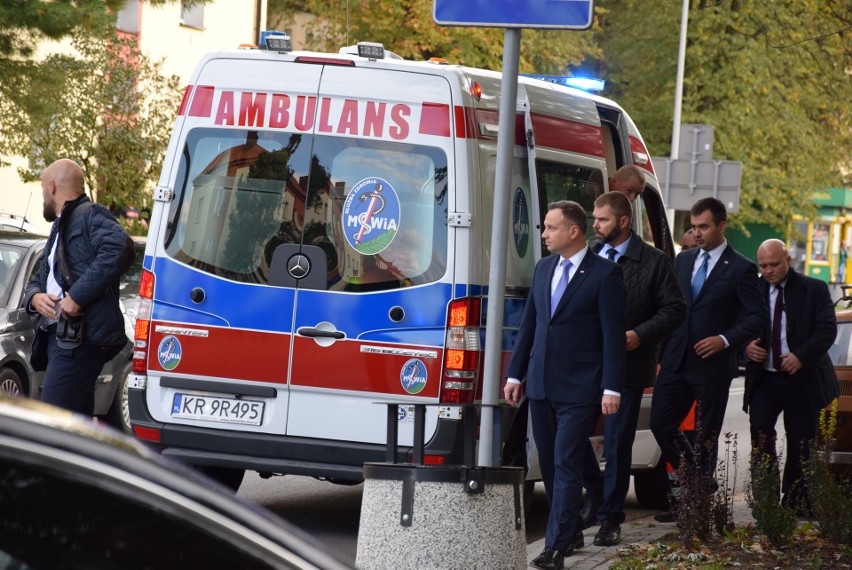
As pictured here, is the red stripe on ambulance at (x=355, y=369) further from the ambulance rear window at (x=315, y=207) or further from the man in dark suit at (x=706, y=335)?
the man in dark suit at (x=706, y=335)

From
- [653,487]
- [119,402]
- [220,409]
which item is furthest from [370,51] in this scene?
[119,402]

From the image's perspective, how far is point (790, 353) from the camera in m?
9.09

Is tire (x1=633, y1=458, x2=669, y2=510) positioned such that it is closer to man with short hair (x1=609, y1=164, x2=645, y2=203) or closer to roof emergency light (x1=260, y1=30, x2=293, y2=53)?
man with short hair (x1=609, y1=164, x2=645, y2=203)

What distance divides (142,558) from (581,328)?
18.0 feet

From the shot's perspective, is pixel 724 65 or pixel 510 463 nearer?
pixel 510 463

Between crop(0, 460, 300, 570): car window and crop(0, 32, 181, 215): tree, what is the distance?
1838 centimetres

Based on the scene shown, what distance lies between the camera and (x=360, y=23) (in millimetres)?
34469

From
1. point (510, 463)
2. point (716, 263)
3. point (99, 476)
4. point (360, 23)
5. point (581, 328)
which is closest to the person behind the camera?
point (99, 476)

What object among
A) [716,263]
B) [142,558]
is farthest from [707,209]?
[142,558]

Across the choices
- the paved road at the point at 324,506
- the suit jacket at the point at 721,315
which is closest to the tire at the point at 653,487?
the paved road at the point at 324,506

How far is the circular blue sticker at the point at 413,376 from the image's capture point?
7.24 metres

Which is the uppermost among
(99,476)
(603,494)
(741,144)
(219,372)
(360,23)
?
(360,23)

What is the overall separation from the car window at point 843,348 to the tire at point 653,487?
1.66 m

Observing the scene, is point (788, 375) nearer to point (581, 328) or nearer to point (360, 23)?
point (581, 328)
